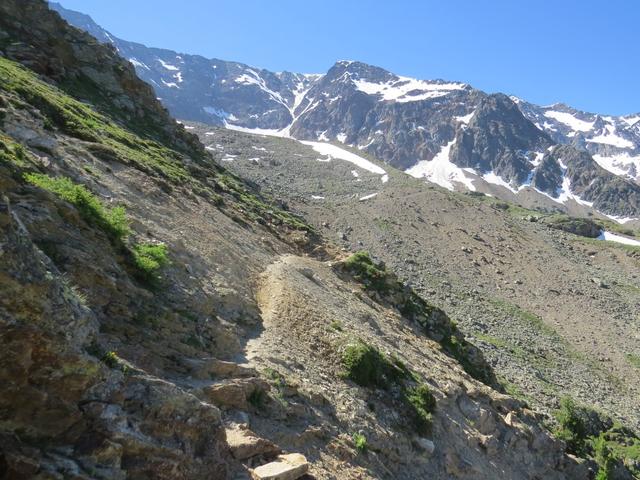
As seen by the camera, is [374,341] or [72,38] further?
[72,38]

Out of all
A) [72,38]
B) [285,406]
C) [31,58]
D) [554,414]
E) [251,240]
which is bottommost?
[554,414]

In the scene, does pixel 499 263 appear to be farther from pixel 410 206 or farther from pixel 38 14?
pixel 38 14

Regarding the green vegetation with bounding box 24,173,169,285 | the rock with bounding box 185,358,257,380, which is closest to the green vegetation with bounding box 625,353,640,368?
the rock with bounding box 185,358,257,380

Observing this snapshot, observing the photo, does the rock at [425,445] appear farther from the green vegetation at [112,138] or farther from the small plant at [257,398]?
the green vegetation at [112,138]

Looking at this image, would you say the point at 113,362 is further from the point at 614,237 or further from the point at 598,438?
the point at 614,237

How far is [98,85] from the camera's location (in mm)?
40281

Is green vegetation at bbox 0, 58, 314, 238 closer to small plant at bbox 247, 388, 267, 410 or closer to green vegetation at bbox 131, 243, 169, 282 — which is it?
green vegetation at bbox 131, 243, 169, 282

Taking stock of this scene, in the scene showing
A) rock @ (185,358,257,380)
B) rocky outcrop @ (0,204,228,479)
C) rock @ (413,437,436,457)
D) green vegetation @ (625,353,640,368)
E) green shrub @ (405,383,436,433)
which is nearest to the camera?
rocky outcrop @ (0,204,228,479)

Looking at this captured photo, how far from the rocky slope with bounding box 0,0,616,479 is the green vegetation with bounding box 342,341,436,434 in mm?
64

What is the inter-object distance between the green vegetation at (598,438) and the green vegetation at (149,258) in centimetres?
2081

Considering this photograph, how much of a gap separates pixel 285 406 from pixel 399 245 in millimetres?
57300

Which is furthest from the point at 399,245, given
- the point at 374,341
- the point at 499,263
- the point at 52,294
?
the point at 52,294

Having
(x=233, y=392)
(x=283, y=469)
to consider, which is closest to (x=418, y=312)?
(x=233, y=392)

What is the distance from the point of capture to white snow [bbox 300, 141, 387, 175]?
132 meters
